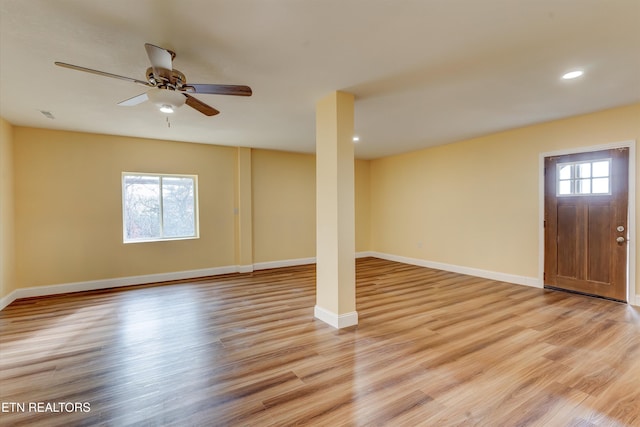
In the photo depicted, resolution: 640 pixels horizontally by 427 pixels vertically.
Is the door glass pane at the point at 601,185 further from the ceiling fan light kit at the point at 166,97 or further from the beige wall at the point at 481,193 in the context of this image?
the ceiling fan light kit at the point at 166,97

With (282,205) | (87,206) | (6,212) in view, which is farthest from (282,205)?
(6,212)

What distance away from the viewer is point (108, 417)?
6.17ft

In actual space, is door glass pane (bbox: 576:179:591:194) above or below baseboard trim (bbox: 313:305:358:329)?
above

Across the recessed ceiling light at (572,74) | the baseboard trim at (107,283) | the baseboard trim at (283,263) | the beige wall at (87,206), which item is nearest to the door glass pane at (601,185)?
the recessed ceiling light at (572,74)

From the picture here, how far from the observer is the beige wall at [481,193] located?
172 inches

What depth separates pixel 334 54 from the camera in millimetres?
2455

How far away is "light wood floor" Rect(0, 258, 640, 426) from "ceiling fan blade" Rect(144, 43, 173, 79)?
229 cm

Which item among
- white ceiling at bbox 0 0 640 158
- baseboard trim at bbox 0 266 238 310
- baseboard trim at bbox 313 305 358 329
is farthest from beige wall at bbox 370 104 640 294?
baseboard trim at bbox 0 266 238 310

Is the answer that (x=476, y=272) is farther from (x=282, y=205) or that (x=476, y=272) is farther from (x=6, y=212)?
(x=6, y=212)

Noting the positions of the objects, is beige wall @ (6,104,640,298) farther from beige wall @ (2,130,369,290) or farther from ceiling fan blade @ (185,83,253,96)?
ceiling fan blade @ (185,83,253,96)

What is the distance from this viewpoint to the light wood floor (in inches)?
75.5

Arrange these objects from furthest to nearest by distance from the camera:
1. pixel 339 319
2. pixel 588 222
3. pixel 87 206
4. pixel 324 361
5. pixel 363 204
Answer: pixel 363 204
pixel 87 206
pixel 588 222
pixel 339 319
pixel 324 361

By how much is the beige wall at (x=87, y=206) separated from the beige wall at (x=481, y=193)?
14.3 feet

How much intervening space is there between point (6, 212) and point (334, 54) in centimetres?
503
